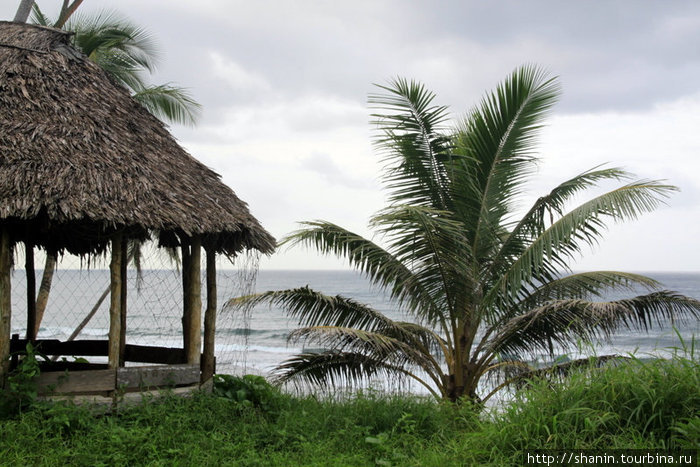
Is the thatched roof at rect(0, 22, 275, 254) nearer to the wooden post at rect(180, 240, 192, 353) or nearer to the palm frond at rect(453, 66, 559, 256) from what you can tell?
the wooden post at rect(180, 240, 192, 353)

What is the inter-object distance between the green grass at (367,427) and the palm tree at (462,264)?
101cm

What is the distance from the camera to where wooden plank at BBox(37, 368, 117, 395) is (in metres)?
6.44

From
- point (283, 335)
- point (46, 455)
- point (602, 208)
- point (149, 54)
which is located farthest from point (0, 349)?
point (283, 335)

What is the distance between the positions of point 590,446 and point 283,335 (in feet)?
89.7

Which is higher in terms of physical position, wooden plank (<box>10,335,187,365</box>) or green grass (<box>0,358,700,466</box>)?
wooden plank (<box>10,335,187,365</box>)

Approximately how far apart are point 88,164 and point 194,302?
2024mm

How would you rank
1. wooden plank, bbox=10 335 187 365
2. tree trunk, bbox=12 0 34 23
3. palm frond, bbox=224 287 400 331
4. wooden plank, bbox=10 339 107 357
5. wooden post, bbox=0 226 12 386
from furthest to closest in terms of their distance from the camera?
1. tree trunk, bbox=12 0 34 23
2. wooden plank, bbox=10 339 107 357
3. wooden plank, bbox=10 335 187 365
4. palm frond, bbox=224 287 400 331
5. wooden post, bbox=0 226 12 386

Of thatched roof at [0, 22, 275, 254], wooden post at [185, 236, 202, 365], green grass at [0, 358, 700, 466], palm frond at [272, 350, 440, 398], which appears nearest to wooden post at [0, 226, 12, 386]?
thatched roof at [0, 22, 275, 254]

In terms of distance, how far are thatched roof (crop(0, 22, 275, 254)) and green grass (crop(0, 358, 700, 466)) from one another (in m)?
1.87

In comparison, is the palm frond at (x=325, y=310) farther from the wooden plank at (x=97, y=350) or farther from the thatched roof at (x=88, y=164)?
the wooden plank at (x=97, y=350)

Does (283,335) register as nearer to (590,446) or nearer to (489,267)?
(489,267)

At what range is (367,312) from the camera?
28.0 feet

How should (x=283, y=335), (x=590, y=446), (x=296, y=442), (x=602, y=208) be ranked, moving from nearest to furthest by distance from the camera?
(x=590, y=446), (x=296, y=442), (x=602, y=208), (x=283, y=335)

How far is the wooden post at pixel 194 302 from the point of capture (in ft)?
25.2
